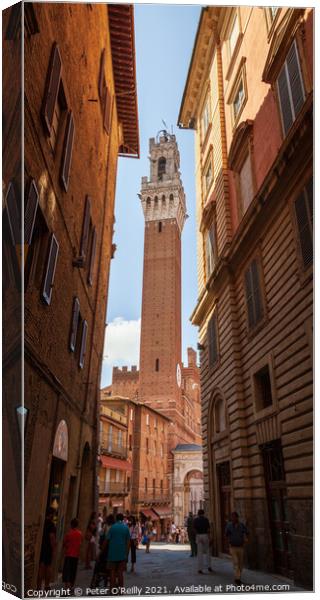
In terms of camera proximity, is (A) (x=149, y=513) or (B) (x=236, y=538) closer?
(B) (x=236, y=538)

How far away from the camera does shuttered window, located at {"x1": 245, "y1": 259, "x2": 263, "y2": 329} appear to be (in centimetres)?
1102

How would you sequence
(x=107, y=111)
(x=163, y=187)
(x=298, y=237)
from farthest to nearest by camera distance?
(x=163, y=187) → (x=107, y=111) → (x=298, y=237)

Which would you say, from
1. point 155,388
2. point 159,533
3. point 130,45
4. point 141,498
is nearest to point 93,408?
point 130,45

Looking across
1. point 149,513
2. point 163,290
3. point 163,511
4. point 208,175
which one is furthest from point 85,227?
point 163,290

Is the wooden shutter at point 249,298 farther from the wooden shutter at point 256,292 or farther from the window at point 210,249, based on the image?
the window at point 210,249

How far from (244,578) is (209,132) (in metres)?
15.4

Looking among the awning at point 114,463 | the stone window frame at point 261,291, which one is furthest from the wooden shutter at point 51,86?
the awning at point 114,463

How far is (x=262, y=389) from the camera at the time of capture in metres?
11.1

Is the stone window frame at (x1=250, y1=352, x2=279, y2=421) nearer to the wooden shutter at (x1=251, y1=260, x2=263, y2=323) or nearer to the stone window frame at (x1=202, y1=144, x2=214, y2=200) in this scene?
the wooden shutter at (x1=251, y1=260, x2=263, y2=323)

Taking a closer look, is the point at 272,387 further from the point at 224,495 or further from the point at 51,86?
the point at 51,86

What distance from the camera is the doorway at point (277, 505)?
28.5 feet

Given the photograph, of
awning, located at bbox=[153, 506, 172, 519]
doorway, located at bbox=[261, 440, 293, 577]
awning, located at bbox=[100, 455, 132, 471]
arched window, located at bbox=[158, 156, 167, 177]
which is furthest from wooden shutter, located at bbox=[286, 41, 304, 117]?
arched window, located at bbox=[158, 156, 167, 177]

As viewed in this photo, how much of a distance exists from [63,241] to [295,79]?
5891mm

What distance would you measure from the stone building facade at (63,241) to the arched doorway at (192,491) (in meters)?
35.2
